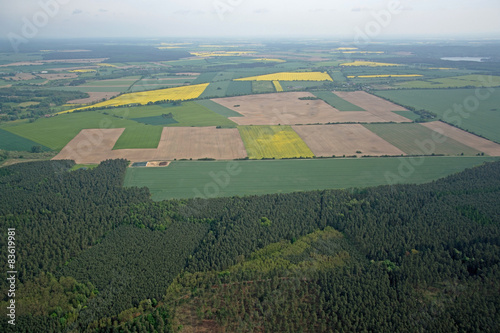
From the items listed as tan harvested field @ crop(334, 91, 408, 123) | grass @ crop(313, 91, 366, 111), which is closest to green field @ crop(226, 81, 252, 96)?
grass @ crop(313, 91, 366, 111)

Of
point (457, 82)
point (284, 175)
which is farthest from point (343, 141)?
point (457, 82)

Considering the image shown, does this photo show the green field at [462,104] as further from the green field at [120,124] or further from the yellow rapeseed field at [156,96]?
the yellow rapeseed field at [156,96]

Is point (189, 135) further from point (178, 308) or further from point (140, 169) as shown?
point (178, 308)

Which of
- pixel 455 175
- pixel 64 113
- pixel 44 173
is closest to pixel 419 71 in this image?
pixel 455 175

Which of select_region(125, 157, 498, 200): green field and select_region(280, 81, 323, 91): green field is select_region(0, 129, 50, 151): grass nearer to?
select_region(125, 157, 498, 200): green field

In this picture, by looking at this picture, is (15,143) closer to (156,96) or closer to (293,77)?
(156,96)
